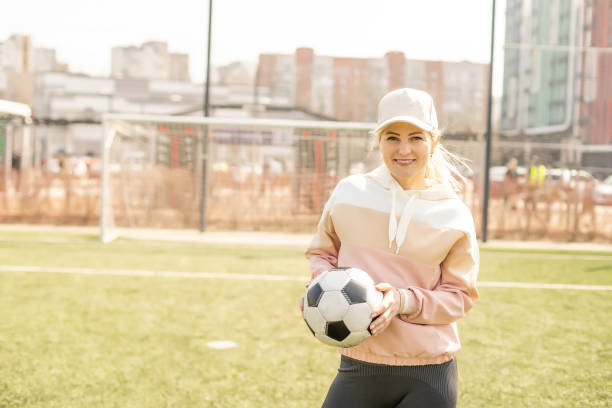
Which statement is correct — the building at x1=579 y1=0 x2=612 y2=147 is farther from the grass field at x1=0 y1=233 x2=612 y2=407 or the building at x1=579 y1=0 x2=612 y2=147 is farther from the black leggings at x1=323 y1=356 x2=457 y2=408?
the black leggings at x1=323 y1=356 x2=457 y2=408

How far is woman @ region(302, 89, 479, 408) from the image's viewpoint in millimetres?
1932

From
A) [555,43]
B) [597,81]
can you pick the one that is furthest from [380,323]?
[555,43]

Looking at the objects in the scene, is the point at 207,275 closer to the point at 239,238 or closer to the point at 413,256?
the point at 239,238

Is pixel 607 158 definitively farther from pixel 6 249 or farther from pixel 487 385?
pixel 487 385

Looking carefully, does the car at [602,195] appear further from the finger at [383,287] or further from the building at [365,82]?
the building at [365,82]

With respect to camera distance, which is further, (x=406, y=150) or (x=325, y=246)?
(x=325, y=246)

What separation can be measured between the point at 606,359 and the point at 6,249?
7.84 m

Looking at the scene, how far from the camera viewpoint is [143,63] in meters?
73.1

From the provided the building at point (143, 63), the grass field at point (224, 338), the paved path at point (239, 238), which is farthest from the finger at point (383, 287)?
the building at point (143, 63)

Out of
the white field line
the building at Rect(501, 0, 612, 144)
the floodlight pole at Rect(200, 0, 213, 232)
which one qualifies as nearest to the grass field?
the white field line

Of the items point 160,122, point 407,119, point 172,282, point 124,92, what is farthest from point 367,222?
point 124,92

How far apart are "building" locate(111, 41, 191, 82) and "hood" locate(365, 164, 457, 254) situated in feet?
225

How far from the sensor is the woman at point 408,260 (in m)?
1.93

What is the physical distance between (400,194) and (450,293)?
1.05 feet
